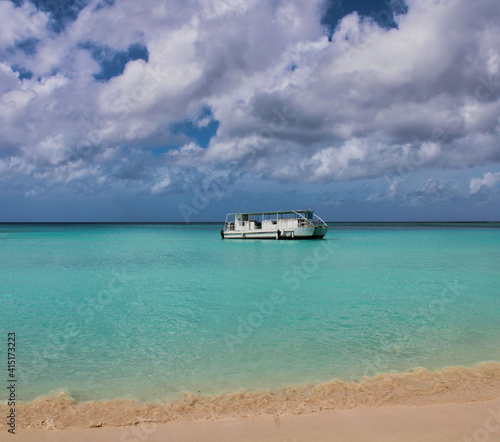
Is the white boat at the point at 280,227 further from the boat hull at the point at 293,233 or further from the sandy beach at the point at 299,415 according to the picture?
the sandy beach at the point at 299,415

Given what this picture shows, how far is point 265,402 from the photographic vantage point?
5.54 m

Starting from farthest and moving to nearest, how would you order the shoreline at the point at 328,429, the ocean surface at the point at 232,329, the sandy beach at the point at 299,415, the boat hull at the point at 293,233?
1. the boat hull at the point at 293,233
2. the ocean surface at the point at 232,329
3. the sandy beach at the point at 299,415
4. the shoreline at the point at 328,429

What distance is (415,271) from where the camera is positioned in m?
21.4

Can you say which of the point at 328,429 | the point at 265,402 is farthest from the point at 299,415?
the point at 265,402

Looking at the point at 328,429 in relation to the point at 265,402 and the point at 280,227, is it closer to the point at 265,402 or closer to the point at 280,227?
the point at 265,402

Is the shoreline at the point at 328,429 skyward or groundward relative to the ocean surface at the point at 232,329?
skyward

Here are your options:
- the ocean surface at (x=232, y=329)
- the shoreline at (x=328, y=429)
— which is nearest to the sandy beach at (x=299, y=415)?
the shoreline at (x=328, y=429)

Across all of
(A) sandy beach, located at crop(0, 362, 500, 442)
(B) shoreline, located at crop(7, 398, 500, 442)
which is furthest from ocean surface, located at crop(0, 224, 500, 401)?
(B) shoreline, located at crop(7, 398, 500, 442)

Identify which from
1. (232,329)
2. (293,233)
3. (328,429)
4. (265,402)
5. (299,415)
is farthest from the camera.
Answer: (293,233)

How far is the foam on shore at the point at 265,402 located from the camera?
5039 mm

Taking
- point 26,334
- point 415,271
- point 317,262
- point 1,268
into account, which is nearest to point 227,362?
point 26,334

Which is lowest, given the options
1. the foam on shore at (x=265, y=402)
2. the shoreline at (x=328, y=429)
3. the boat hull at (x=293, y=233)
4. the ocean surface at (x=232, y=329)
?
the ocean surface at (x=232, y=329)

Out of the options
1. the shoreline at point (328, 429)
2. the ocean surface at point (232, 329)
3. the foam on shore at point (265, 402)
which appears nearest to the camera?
the shoreline at point (328, 429)

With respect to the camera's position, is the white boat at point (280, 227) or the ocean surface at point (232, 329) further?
the white boat at point (280, 227)
